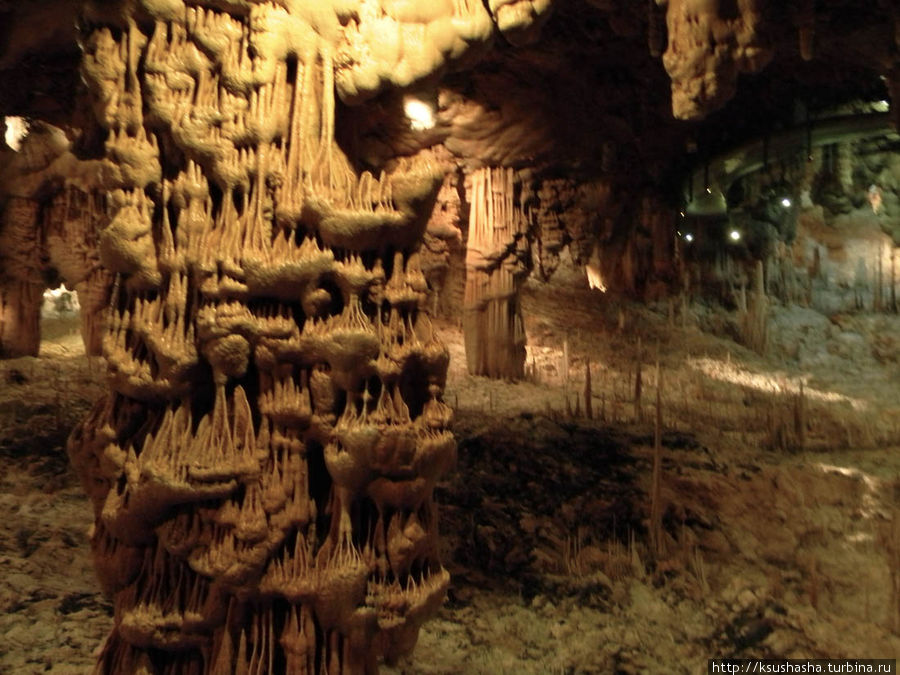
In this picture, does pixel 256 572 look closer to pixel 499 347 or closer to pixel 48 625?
pixel 48 625

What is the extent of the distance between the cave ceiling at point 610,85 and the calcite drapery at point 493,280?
0.37 meters

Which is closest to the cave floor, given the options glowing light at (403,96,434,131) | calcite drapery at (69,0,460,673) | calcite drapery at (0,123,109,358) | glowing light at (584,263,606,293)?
calcite drapery at (0,123,109,358)

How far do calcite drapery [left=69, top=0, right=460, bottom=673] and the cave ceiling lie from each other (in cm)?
39

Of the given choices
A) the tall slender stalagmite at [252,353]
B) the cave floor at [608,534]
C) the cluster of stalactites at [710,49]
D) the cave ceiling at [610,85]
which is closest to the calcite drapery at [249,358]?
the tall slender stalagmite at [252,353]

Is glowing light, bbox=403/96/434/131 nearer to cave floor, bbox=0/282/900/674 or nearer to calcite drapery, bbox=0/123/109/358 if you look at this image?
cave floor, bbox=0/282/900/674

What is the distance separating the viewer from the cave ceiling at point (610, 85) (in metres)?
3.50

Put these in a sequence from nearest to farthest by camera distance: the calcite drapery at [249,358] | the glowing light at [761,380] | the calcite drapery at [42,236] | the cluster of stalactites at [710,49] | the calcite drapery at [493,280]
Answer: the calcite drapery at [249,358]
the cluster of stalactites at [710,49]
the calcite drapery at [493,280]
the calcite drapery at [42,236]
the glowing light at [761,380]

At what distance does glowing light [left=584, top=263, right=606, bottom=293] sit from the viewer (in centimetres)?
1187

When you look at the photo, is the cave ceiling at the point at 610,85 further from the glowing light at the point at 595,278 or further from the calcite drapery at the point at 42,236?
the calcite drapery at the point at 42,236

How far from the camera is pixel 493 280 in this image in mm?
8023

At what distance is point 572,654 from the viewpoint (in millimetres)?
3908

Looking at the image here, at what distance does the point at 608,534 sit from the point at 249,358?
309 cm

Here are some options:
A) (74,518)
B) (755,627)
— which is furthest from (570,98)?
(74,518)

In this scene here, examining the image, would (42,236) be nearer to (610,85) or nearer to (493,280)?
(493,280)
